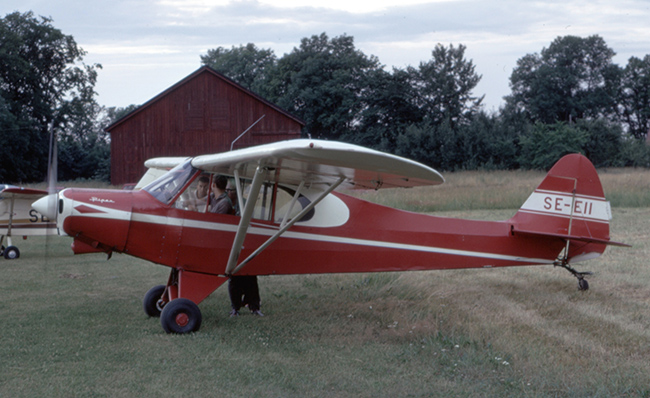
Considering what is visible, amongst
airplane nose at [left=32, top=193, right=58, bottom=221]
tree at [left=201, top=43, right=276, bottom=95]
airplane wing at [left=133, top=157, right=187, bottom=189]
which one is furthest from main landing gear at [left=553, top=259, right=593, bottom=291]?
tree at [left=201, top=43, right=276, bottom=95]

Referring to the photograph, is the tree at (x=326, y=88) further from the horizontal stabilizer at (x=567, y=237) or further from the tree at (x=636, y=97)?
the horizontal stabilizer at (x=567, y=237)

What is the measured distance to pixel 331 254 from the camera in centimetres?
723

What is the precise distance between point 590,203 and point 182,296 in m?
5.49

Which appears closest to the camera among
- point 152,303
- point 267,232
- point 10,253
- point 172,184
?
point 172,184

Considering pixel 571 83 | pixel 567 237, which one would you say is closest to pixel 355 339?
pixel 567 237

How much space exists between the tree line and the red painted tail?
38621 mm

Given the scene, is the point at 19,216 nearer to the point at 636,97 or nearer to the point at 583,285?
the point at 583,285

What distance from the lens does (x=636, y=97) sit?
211 ft

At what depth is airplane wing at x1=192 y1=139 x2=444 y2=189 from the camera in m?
5.11

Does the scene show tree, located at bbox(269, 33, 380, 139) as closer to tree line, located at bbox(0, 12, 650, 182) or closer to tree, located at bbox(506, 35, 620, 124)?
tree line, located at bbox(0, 12, 650, 182)

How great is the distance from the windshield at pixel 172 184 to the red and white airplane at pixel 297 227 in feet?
0.04

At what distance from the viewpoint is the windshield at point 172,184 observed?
678 centimetres

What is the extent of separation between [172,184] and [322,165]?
202 centimetres

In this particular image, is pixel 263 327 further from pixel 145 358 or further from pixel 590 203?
pixel 590 203
